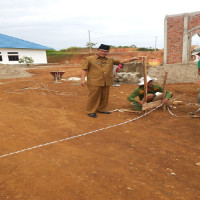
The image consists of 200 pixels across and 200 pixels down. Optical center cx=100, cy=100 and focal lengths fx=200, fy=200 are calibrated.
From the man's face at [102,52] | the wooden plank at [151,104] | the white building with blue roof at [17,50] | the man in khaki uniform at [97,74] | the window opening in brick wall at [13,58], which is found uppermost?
the white building with blue roof at [17,50]

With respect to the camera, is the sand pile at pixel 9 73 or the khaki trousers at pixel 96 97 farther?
the sand pile at pixel 9 73

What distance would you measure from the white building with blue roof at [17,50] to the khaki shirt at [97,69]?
25.3 meters

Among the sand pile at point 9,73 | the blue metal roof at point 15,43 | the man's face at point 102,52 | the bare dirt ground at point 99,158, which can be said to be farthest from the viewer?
the blue metal roof at point 15,43

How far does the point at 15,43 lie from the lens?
94.6 feet

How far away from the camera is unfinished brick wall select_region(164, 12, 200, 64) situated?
11.0 m

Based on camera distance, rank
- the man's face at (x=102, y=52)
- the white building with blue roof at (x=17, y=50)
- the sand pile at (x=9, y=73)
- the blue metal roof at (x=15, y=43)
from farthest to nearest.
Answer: the blue metal roof at (x=15, y=43), the white building with blue roof at (x=17, y=50), the sand pile at (x=9, y=73), the man's face at (x=102, y=52)

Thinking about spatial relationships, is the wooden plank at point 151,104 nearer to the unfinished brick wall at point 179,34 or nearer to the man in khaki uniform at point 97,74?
the man in khaki uniform at point 97,74

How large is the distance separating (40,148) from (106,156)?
0.99 meters

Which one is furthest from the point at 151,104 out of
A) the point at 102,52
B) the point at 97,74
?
the point at 102,52

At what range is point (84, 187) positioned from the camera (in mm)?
2072

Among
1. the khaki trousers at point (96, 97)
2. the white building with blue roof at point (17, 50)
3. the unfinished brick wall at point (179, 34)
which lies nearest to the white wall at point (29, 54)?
the white building with blue roof at point (17, 50)

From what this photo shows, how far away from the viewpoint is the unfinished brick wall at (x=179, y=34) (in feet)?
35.9

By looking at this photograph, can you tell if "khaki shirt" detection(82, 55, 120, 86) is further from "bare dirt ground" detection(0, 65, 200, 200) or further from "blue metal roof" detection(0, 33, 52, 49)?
"blue metal roof" detection(0, 33, 52, 49)

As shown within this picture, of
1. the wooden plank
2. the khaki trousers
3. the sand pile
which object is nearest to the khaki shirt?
the khaki trousers
